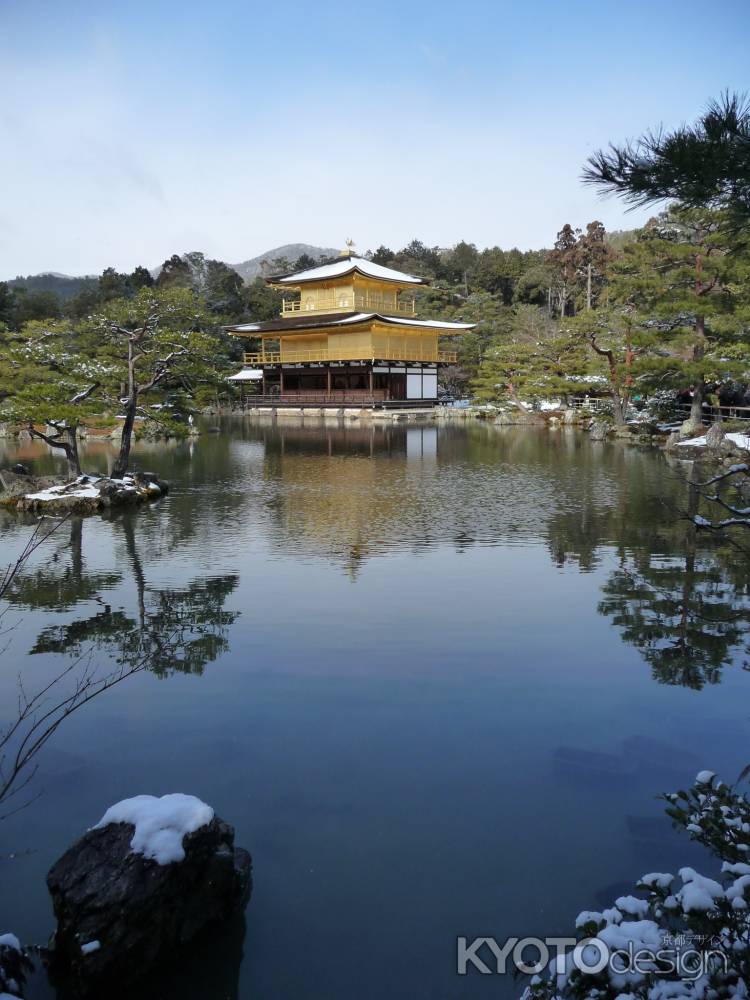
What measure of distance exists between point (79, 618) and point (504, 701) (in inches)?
180

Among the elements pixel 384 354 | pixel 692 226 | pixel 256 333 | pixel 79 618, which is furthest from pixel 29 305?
pixel 79 618

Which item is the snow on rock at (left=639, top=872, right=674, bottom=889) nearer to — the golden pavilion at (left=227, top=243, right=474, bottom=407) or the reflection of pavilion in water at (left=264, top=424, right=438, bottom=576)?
the reflection of pavilion in water at (left=264, top=424, right=438, bottom=576)

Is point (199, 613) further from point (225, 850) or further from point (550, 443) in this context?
point (550, 443)

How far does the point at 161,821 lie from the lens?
3.25 metres

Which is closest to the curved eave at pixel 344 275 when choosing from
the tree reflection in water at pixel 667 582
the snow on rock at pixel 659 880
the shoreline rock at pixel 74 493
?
the shoreline rock at pixel 74 493

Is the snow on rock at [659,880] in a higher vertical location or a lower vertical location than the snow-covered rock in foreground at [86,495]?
lower

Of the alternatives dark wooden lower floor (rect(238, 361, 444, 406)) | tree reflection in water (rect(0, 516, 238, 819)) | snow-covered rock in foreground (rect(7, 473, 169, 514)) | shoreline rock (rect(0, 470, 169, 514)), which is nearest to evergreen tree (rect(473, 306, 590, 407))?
dark wooden lower floor (rect(238, 361, 444, 406))

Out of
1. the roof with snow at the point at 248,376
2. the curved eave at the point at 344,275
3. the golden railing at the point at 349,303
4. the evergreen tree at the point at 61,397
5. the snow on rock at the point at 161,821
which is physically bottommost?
the snow on rock at the point at 161,821

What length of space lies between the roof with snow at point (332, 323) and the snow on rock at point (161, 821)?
107 feet

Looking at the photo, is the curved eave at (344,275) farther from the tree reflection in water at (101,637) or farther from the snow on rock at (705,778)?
the snow on rock at (705,778)

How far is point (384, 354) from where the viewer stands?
35.6 meters

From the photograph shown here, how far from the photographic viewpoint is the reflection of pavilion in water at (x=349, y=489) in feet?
35.1

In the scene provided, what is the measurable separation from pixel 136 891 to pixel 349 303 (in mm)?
37885

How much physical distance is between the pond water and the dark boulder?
155 mm
